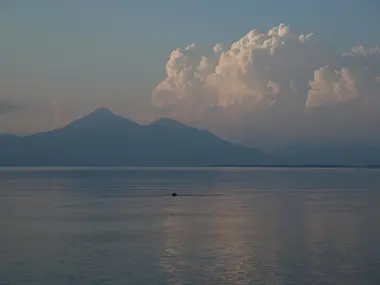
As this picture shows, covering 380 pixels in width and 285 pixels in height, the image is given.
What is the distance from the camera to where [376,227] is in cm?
3972

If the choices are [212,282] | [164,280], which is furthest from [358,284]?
[164,280]

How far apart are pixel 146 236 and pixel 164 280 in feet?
42.7

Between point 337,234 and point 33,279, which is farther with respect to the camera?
point 337,234

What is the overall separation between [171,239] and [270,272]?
35.8 feet

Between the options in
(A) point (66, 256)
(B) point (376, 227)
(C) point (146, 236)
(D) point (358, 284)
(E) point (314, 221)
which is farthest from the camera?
(E) point (314, 221)

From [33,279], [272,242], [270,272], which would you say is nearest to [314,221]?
[272,242]

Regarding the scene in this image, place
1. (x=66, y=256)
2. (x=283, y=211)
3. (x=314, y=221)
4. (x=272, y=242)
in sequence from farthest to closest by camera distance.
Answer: (x=283, y=211) < (x=314, y=221) < (x=272, y=242) < (x=66, y=256)

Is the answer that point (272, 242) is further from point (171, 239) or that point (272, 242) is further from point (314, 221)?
point (314, 221)

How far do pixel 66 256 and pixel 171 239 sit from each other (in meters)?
7.52

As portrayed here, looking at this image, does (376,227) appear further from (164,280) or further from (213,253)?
(164,280)

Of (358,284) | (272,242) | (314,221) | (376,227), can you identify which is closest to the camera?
(358,284)

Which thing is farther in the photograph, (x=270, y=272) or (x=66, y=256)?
(x=66, y=256)

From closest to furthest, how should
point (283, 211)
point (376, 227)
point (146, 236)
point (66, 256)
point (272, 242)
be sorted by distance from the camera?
point (66, 256), point (272, 242), point (146, 236), point (376, 227), point (283, 211)

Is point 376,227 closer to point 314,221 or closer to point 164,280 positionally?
point 314,221
